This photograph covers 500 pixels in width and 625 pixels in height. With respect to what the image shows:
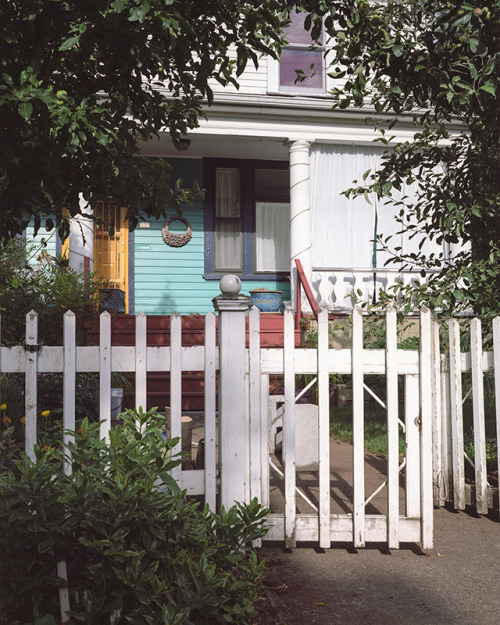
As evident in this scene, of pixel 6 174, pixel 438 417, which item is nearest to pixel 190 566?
pixel 6 174

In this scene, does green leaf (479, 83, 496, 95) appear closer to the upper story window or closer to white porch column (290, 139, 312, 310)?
white porch column (290, 139, 312, 310)

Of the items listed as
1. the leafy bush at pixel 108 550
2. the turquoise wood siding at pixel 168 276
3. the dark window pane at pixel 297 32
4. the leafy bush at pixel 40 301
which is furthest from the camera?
the turquoise wood siding at pixel 168 276

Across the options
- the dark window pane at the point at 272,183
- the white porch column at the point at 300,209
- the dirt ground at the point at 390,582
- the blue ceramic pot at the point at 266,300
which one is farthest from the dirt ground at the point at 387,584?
the dark window pane at the point at 272,183

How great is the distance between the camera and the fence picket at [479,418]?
14.3ft

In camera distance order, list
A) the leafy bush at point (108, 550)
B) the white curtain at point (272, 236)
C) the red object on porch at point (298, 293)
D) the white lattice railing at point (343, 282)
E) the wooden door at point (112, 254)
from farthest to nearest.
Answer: the white curtain at point (272, 236), the wooden door at point (112, 254), the white lattice railing at point (343, 282), the red object on porch at point (298, 293), the leafy bush at point (108, 550)

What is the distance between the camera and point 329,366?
3711 millimetres

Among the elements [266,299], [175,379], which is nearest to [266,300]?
[266,299]

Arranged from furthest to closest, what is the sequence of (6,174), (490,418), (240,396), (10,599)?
(490,418) → (240,396) → (6,174) → (10,599)

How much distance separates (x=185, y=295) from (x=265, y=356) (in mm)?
8213

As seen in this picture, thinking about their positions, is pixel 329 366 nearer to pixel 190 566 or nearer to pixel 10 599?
pixel 190 566

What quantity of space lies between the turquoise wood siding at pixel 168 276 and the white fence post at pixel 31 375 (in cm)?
816

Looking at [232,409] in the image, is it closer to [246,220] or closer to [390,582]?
[390,582]

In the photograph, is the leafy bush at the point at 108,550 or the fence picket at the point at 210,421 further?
the fence picket at the point at 210,421

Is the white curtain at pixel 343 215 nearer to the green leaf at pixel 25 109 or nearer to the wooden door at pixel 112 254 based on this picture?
A: the wooden door at pixel 112 254
